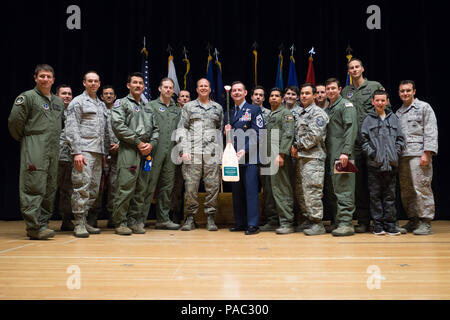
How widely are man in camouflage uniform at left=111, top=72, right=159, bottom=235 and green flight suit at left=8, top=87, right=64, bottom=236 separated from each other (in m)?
0.57

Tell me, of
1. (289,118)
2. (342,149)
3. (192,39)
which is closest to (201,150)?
(289,118)

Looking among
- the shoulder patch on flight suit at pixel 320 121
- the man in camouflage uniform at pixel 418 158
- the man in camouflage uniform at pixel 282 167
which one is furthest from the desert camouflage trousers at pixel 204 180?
the man in camouflage uniform at pixel 418 158

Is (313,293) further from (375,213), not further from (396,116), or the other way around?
(396,116)

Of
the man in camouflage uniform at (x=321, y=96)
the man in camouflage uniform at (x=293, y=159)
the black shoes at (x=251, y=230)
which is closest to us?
the black shoes at (x=251, y=230)

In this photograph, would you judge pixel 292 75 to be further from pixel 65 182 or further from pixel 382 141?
pixel 65 182

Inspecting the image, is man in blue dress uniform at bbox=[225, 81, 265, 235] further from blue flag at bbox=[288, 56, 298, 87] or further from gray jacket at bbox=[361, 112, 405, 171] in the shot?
blue flag at bbox=[288, 56, 298, 87]

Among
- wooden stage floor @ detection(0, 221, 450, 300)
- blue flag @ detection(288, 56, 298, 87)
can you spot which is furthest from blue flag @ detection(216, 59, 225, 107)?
wooden stage floor @ detection(0, 221, 450, 300)

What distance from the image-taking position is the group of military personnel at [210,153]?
333 centimetres

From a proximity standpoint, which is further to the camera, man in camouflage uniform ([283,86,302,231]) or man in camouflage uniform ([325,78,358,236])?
man in camouflage uniform ([283,86,302,231])

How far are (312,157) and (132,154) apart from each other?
1.76 m

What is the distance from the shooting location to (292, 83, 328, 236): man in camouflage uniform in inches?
141

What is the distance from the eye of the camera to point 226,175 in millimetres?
3725

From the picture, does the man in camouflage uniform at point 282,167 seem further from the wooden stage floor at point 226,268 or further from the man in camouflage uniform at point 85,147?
the man in camouflage uniform at point 85,147

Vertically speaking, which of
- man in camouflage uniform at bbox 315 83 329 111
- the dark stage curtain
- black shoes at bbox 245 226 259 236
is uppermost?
the dark stage curtain
